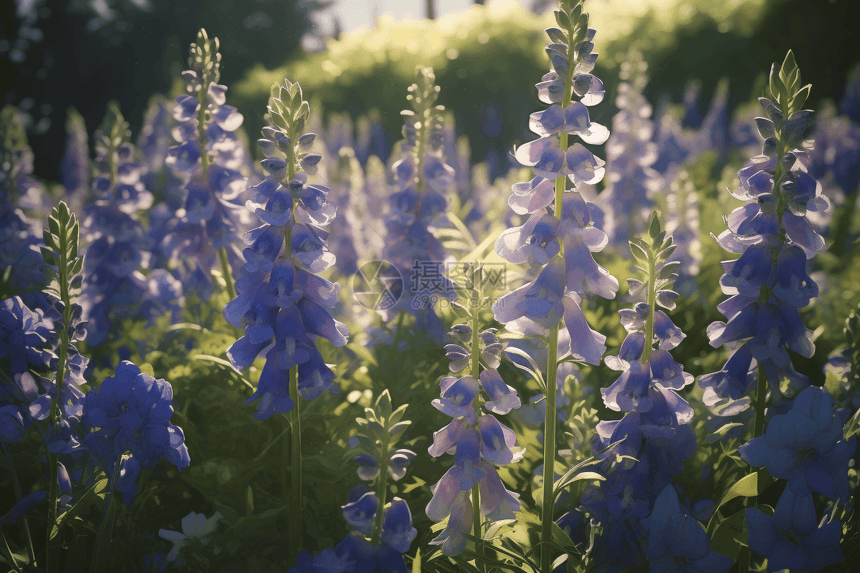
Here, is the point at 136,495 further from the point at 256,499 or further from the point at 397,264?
the point at 397,264

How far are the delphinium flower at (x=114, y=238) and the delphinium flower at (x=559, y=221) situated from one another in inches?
92.6

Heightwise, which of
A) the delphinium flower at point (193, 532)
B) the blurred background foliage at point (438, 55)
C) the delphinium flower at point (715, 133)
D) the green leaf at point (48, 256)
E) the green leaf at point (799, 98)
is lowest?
the delphinium flower at point (193, 532)

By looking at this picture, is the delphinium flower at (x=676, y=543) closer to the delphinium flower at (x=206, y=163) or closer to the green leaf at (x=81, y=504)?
the green leaf at (x=81, y=504)

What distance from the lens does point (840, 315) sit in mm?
2650

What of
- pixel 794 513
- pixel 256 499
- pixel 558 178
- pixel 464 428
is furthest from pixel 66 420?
pixel 794 513

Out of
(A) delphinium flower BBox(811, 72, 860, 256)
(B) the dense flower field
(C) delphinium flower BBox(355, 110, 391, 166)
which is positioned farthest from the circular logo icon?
(C) delphinium flower BBox(355, 110, 391, 166)

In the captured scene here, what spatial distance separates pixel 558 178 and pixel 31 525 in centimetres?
190

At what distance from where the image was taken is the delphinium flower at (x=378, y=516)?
1.17 metres

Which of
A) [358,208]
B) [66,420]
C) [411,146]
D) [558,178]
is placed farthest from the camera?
[358,208]

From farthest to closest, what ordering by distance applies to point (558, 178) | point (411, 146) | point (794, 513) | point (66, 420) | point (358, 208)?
point (358, 208)
point (411, 146)
point (66, 420)
point (558, 178)
point (794, 513)

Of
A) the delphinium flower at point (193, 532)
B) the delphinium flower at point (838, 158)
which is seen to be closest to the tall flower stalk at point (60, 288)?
the delphinium flower at point (193, 532)

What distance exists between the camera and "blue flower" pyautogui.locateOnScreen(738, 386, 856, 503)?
1174 millimetres

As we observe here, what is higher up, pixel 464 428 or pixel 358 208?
pixel 358 208

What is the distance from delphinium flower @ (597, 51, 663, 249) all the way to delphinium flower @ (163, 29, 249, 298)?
2.81m
